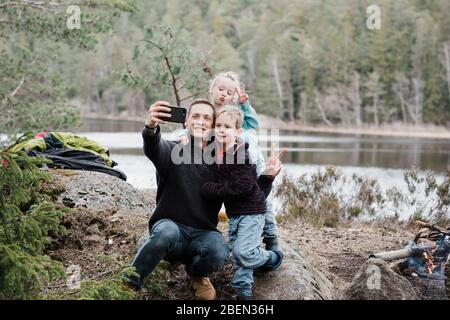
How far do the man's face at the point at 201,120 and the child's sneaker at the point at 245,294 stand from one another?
0.96 meters

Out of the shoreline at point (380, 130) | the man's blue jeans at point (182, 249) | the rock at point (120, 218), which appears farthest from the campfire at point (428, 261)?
the shoreline at point (380, 130)

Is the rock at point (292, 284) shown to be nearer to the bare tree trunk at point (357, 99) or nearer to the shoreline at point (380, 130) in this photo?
the shoreline at point (380, 130)

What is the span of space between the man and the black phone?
0.10 meters

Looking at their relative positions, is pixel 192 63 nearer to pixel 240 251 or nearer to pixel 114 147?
pixel 240 251

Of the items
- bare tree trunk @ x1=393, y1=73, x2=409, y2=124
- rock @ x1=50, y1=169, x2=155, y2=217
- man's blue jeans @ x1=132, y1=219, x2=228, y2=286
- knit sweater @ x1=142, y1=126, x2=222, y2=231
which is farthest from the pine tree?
bare tree trunk @ x1=393, y1=73, x2=409, y2=124

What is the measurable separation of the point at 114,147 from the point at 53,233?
24.1 m

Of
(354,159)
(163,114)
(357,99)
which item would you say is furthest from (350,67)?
(163,114)

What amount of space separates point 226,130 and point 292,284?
1072 mm

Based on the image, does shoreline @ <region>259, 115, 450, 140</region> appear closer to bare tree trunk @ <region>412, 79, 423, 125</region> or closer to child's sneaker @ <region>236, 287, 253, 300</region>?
bare tree trunk @ <region>412, 79, 423, 125</region>

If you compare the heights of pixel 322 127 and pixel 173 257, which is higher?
pixel 173 257

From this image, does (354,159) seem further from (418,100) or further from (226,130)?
(418,100)

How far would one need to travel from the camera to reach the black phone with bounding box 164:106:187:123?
3.71 metres
